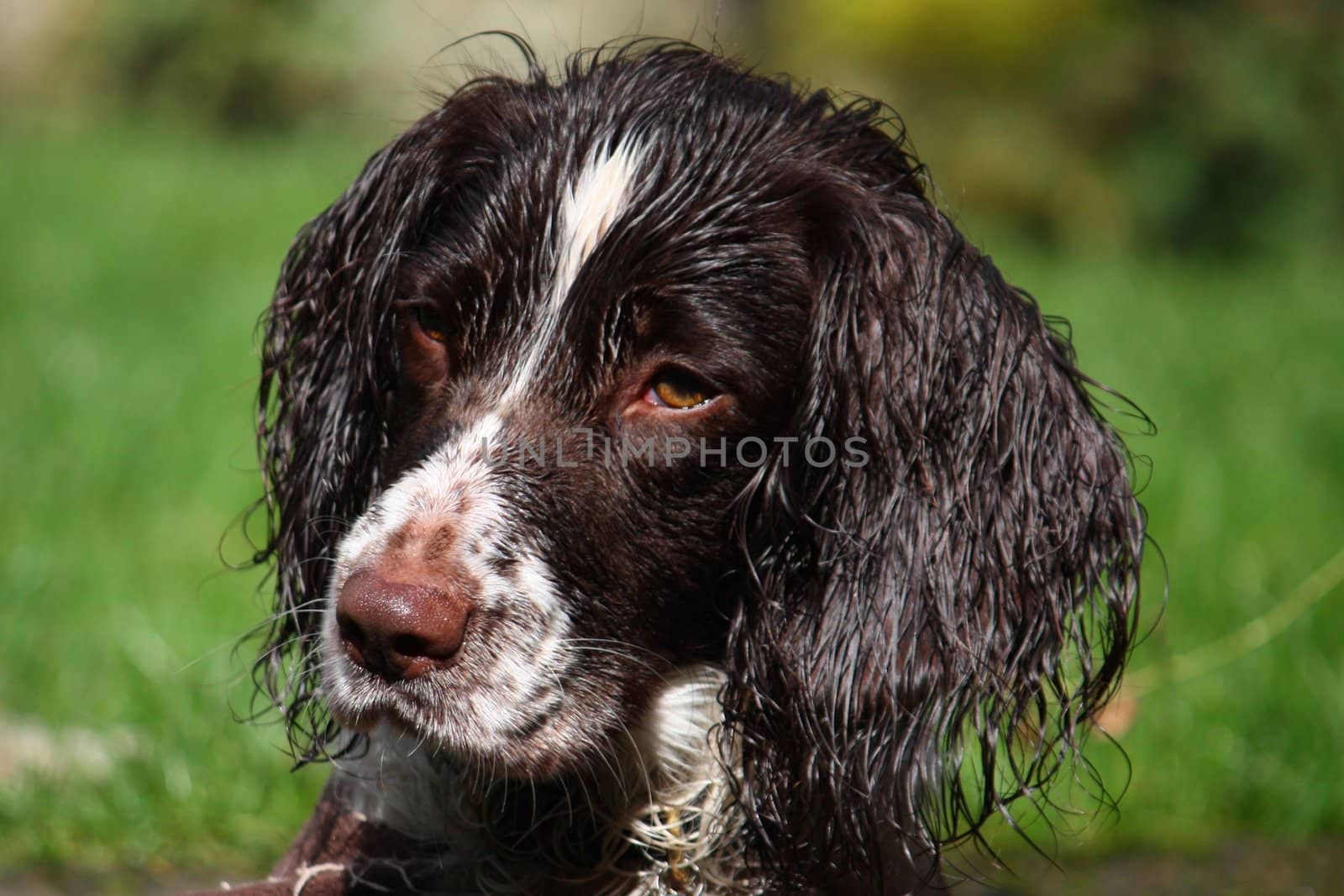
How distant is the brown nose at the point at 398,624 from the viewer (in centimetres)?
200

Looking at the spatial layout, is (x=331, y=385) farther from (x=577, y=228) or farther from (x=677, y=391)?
(x=677, y=391)

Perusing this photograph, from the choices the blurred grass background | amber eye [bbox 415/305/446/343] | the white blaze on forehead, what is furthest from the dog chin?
the blurred grass background

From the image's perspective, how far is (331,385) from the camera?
269cm

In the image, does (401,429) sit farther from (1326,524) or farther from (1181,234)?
(1181,234)

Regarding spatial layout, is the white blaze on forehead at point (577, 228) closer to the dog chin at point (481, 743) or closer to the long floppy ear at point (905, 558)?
the long floppy ear at point (905, 558)

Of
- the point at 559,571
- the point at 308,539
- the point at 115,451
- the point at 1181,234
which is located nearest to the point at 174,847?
the point at 308,539

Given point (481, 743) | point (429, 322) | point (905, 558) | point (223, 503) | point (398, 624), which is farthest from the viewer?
point (223, 503)

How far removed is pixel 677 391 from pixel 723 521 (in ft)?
0.76

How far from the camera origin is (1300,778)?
3.79 meters

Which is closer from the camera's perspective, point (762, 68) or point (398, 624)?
point (398, 624)

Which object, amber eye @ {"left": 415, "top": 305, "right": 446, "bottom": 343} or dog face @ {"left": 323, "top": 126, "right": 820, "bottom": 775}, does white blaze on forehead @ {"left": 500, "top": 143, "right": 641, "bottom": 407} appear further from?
amber eye @ {"left": 415, "top": 305, "right": 446, "bottom": 343}

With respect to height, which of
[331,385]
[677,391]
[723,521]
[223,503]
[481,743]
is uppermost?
[677,391]

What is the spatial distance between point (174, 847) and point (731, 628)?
5.78ft

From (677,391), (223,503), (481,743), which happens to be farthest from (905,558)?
(223,503)
